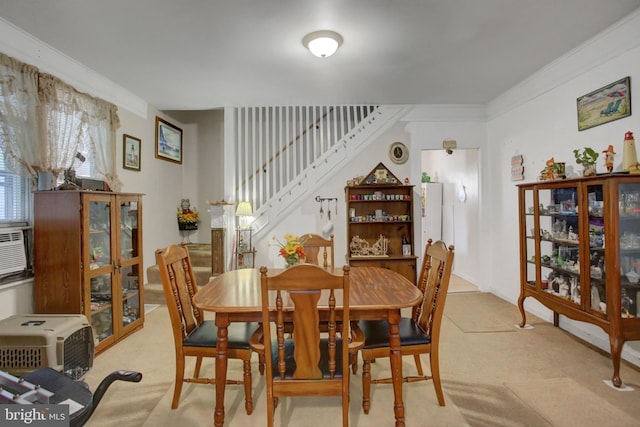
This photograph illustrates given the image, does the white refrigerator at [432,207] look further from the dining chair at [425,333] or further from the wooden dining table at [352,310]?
the wooden dining table at [352,310]

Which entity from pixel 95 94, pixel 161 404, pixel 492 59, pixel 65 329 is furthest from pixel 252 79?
pixel 161 404

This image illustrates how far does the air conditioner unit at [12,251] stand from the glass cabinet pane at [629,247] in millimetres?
4468

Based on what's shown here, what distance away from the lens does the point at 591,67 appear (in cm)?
297

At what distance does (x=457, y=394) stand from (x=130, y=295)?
3.03m

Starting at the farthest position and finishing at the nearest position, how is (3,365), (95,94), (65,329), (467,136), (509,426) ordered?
(467,136), (95,94), (65,329), (3,365), (509,426)

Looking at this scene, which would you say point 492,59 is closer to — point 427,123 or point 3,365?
point 427,123

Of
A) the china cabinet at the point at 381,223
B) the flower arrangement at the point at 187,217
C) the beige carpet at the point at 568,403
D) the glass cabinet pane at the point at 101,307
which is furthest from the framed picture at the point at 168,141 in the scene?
the beige carpet at the point at 568,403

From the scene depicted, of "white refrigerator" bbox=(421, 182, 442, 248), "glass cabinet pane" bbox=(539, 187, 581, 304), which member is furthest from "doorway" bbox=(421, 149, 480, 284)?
"glass cabinet pane" bbox=(539, 187, 581, 304)

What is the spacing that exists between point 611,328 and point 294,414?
226 cm

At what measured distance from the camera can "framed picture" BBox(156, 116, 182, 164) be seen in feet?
15.6

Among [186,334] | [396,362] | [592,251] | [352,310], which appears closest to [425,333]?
[396,362]

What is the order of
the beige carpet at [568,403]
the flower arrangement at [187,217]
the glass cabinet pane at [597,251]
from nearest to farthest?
the beige carpet at [568,403] → the glass cabinet pane at [597,251] → the flower arrangement at [187,217]

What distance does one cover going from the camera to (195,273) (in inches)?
180

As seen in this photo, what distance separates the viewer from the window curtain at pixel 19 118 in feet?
8.29
